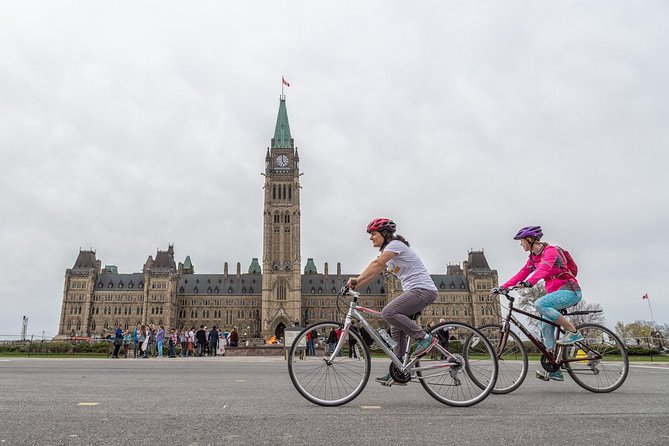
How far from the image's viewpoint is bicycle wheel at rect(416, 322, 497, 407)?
214 inches

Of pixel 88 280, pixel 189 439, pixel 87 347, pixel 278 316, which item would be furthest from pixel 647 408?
pixel 88 280

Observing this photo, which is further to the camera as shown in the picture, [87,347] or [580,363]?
[87,347]

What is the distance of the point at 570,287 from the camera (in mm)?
6781

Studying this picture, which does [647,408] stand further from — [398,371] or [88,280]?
[88,280]

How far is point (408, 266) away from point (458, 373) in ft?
4.37

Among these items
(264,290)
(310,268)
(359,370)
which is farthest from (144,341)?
(310,268)

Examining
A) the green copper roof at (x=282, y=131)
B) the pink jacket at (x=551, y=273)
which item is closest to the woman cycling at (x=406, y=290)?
the pink jacket at (x=551, y=273)

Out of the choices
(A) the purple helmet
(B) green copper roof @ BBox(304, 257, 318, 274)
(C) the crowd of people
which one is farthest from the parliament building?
(A) the purple helmet

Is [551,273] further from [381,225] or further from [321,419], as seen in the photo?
[321,419]

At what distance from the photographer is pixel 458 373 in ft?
18.0

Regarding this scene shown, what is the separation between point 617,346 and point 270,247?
331 feet

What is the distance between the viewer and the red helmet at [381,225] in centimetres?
588

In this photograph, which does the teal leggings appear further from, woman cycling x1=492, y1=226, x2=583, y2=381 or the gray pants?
the gray pants

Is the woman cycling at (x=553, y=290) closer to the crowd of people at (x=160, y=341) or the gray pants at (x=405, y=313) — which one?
the gray pants at (x=405, y=313)
